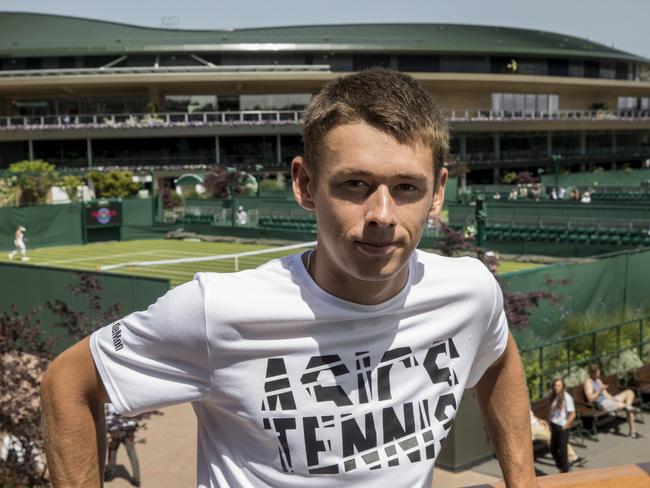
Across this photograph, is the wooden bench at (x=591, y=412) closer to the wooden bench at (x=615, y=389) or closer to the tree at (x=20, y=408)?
the wooden bench at (x=615, y=389)

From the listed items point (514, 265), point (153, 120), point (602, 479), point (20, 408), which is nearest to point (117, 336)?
point (602, 479)

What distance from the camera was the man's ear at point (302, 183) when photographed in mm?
2395

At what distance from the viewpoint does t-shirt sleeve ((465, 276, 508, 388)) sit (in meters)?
2.66

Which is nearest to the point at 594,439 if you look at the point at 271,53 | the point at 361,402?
the point at 361,402

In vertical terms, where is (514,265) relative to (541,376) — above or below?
below

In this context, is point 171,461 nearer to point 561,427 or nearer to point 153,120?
point 561,427

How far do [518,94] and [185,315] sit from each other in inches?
3351

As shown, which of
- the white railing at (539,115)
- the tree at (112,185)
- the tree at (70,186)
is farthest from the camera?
the white railing at (539,115)

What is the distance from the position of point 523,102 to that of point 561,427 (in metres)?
76.6

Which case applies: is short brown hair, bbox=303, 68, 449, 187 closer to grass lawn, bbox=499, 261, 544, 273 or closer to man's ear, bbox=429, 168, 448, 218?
man's ear, bbox=429, 168, 448, 218

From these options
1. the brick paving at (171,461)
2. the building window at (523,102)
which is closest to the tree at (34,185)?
the brick paving at (171,461)

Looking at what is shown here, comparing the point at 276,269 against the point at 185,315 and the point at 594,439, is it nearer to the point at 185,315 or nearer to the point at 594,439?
the point at 185,315

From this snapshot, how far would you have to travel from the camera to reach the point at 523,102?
84375mm

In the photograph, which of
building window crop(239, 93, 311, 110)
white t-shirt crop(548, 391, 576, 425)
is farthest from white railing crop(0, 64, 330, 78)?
white t-shirt crop(548, 391, 576, 425)
